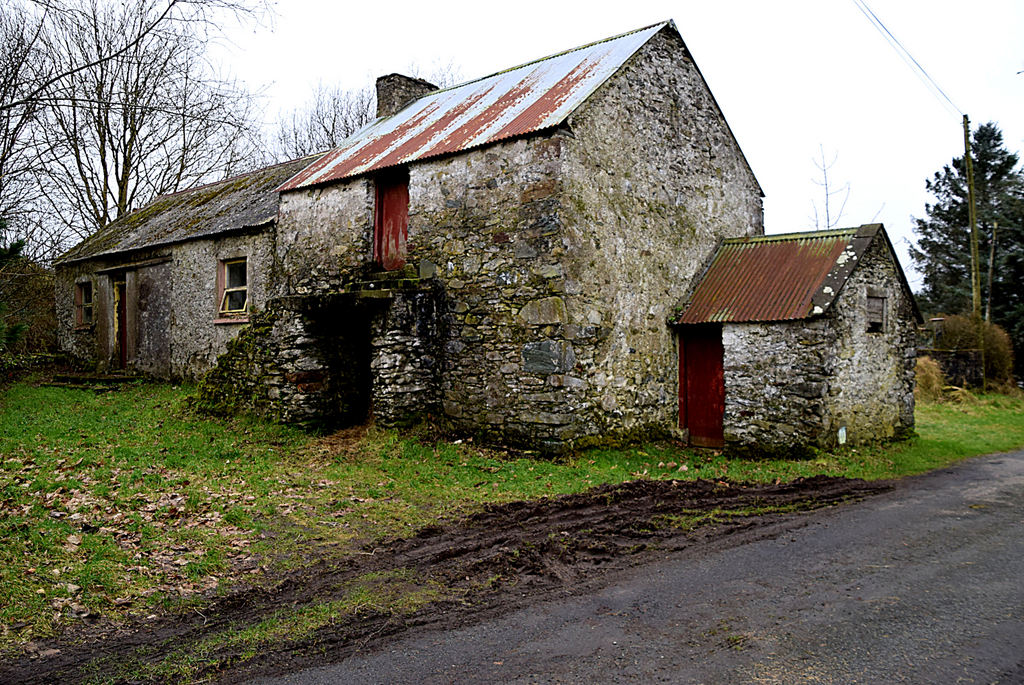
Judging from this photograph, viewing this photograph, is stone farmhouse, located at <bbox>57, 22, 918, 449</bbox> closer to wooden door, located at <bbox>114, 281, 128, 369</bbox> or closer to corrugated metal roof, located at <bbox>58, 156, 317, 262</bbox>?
corrugated metal roof, located at <bbox>58, 156, 317, 262</bbox>

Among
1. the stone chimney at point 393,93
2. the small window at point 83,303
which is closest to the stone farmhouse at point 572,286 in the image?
the stone chimney at point 393,93

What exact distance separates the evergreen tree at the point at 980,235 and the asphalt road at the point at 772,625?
2907 centimetres

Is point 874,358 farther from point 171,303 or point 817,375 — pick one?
point 171,303

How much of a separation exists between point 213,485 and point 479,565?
4.42m

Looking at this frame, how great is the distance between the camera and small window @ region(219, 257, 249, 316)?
654 inches

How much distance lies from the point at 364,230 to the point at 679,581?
32.7 ft

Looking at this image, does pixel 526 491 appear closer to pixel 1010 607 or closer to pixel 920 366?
pixel 1010 607

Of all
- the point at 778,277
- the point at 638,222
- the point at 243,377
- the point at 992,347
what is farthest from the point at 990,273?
the point at 243,377

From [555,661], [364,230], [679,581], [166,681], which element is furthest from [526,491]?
[364,230]

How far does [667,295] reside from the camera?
13.2m

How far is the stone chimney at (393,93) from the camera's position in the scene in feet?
59.9

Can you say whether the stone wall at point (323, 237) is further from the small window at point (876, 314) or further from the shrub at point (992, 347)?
the shrub at point (992, 347)

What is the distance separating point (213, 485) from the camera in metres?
9.12

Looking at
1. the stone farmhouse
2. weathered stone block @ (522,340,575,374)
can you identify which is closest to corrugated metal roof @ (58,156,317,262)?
the stone farmhouse
